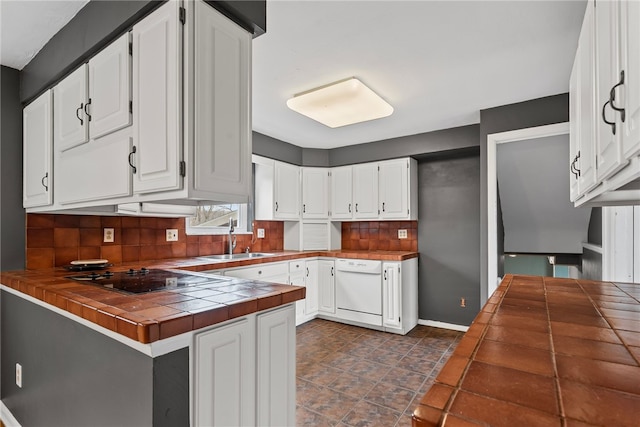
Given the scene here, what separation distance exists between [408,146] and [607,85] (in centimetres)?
294

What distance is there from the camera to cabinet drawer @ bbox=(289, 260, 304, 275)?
146 inches

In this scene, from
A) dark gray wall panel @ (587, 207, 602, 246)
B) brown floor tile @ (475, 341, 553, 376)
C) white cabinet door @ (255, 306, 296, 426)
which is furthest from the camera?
dark gray wall panel @ (587, 207, 602, 246)

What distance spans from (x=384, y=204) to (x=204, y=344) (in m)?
3.18

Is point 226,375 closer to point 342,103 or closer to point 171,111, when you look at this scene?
point 171,111

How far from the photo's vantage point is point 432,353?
312 cm

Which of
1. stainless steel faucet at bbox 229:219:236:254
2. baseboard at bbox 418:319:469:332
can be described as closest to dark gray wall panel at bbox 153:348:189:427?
stainless steel faucet at bbox 229:219:236:254

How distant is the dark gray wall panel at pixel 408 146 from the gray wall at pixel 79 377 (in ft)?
11.1

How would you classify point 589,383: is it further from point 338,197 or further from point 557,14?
point 338,197

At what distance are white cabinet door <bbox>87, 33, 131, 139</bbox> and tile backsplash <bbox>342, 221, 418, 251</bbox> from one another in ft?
11.4

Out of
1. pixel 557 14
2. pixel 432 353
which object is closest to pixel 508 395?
pixel 557 14

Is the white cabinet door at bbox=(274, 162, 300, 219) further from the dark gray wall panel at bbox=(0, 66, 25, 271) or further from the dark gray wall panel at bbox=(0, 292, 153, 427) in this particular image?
the dark gray wall panel at bbox=(0, 292, 153, 427)

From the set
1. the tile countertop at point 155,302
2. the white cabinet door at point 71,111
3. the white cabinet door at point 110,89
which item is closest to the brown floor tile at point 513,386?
the tile countertop at point 155,302

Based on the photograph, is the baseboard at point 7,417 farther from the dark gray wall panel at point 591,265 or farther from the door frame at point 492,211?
the dark gray wall panel at point 591,265

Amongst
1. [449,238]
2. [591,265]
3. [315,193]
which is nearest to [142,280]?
[315,193]
